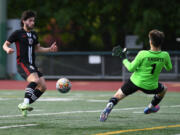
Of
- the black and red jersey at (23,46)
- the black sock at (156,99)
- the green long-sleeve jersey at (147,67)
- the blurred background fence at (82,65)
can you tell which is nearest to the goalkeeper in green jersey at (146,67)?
the green long-sleeve jersey at (147,67)

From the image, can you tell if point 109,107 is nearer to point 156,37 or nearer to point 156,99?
point 156,99

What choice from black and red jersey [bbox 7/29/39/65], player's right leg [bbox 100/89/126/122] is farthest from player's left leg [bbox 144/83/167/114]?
black and red jersey [bbox 7/29/39/65]

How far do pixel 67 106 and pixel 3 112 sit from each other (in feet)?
7.44

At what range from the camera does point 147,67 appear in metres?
9.68

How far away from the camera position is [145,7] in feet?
104

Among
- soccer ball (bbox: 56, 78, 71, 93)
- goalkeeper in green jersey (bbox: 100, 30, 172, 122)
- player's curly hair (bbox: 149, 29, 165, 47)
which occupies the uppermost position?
player's curly hair (bbox: 149, 29, 165, 47)

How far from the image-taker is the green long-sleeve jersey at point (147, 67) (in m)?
9.61

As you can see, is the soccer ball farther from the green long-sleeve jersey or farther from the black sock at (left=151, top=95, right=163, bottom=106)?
the green long-sleeve jersey

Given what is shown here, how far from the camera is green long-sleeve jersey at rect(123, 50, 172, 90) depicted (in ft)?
31.5

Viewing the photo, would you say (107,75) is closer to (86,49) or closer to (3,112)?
(86,49)

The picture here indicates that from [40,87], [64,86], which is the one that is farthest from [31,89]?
[64,86]

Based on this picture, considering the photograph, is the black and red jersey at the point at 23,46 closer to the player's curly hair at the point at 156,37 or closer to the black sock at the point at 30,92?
the black sock at the point at 30,92

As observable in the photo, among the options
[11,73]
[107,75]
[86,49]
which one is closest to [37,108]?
[107,75]

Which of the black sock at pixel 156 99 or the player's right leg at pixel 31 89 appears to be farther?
the player's right leg at pixel 31 89
